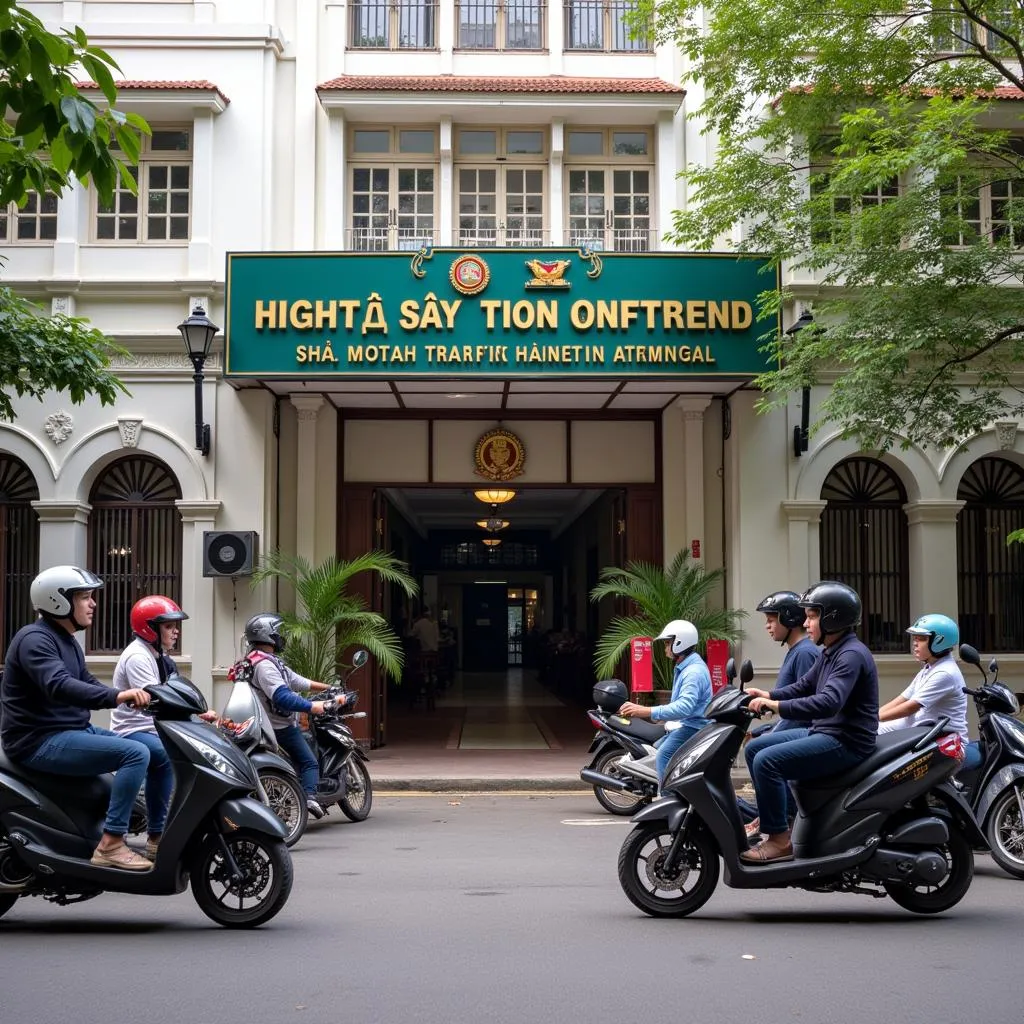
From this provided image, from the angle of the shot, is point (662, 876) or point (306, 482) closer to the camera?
point (662, 876)

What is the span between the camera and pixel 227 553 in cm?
1477

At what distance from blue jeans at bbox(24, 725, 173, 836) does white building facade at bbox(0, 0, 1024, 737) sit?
827 cm

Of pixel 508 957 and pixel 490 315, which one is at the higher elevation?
pixel 490 315

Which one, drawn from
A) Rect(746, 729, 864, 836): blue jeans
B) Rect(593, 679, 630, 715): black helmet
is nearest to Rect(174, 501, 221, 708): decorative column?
Rect(593, 679, 630, 715): black helmet

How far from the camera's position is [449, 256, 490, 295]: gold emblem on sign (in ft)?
46.8

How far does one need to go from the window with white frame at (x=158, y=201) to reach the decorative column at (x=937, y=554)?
372 inches

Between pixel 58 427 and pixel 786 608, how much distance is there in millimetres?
10076

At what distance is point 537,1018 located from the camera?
5117 mm

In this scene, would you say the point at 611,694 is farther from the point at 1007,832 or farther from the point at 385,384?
the point at 385,384

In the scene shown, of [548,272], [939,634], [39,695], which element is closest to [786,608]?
[939,634]

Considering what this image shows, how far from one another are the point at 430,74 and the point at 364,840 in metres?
9.93

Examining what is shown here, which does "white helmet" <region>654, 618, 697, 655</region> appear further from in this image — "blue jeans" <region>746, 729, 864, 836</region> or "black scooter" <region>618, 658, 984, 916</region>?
"blue jeans" <region>746, 729, 864, 836</region>

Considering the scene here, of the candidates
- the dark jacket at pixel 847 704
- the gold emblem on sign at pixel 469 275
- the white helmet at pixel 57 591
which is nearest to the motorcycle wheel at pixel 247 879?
the white helmet at pixel 57 591

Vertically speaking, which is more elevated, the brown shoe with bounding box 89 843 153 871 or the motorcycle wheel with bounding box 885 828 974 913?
the brown shoe with bounding box 89 843 153 871
